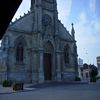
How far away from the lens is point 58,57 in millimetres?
41750

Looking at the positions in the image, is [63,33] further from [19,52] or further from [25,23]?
[19,52]

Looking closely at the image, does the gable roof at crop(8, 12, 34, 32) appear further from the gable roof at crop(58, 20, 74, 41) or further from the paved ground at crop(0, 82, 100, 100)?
the paved ground at crop(0, 82, 100, 100)

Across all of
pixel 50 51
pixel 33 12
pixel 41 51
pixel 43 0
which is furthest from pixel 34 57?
pixel 43 0

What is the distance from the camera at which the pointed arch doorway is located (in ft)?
135

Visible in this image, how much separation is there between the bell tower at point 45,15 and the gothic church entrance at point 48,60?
2.76 meters

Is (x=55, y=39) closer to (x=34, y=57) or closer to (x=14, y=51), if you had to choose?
(x=34, y=57)

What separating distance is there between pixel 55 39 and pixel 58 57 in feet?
11.1

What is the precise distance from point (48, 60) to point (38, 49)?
3.65m

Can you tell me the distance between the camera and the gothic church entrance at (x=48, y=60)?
135ft

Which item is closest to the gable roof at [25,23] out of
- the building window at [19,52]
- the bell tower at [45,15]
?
the bell tower at [45,15]

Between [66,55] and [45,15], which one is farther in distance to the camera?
[66,55]

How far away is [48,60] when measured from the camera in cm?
4147

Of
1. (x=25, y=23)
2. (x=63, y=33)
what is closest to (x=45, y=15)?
(x=25, y=23)

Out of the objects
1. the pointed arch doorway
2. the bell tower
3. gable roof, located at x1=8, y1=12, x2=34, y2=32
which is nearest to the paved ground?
the pointed arch doorway
